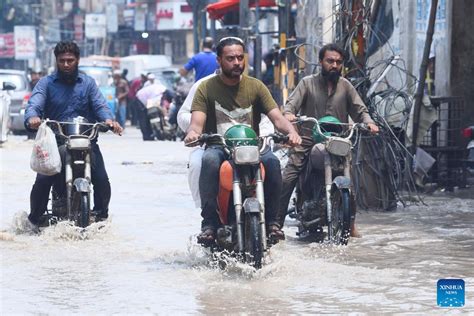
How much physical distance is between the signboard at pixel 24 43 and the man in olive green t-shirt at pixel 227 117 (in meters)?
67.4

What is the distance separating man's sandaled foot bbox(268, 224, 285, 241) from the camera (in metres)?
8.66

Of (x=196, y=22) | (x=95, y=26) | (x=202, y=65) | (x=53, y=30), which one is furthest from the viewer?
(x=53, y=30)

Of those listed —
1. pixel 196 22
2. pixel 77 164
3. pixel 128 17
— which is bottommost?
pixel 77 164

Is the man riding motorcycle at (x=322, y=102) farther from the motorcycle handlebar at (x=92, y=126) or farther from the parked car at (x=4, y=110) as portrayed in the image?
the parked car at (x=4, y=110)

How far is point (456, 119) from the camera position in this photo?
1481cm

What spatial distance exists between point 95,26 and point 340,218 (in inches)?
2776

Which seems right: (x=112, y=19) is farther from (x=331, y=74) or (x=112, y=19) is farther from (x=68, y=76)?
(x=331, y=74)

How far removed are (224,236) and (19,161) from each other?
1242cm

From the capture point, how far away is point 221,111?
891 centimetres

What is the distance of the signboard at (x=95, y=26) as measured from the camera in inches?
3125

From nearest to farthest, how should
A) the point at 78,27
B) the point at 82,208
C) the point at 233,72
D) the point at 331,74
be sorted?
the point at 233,72 < the point at 82,208 < the point at 331,74 < the point at 78,27

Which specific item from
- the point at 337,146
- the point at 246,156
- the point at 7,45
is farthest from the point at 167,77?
the point at 7,45

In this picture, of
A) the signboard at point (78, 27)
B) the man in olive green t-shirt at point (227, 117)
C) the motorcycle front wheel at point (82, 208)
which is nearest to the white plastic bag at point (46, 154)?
the motorcycle front wheel at point (82, 208)

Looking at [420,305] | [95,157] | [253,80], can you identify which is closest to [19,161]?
[95,157]
